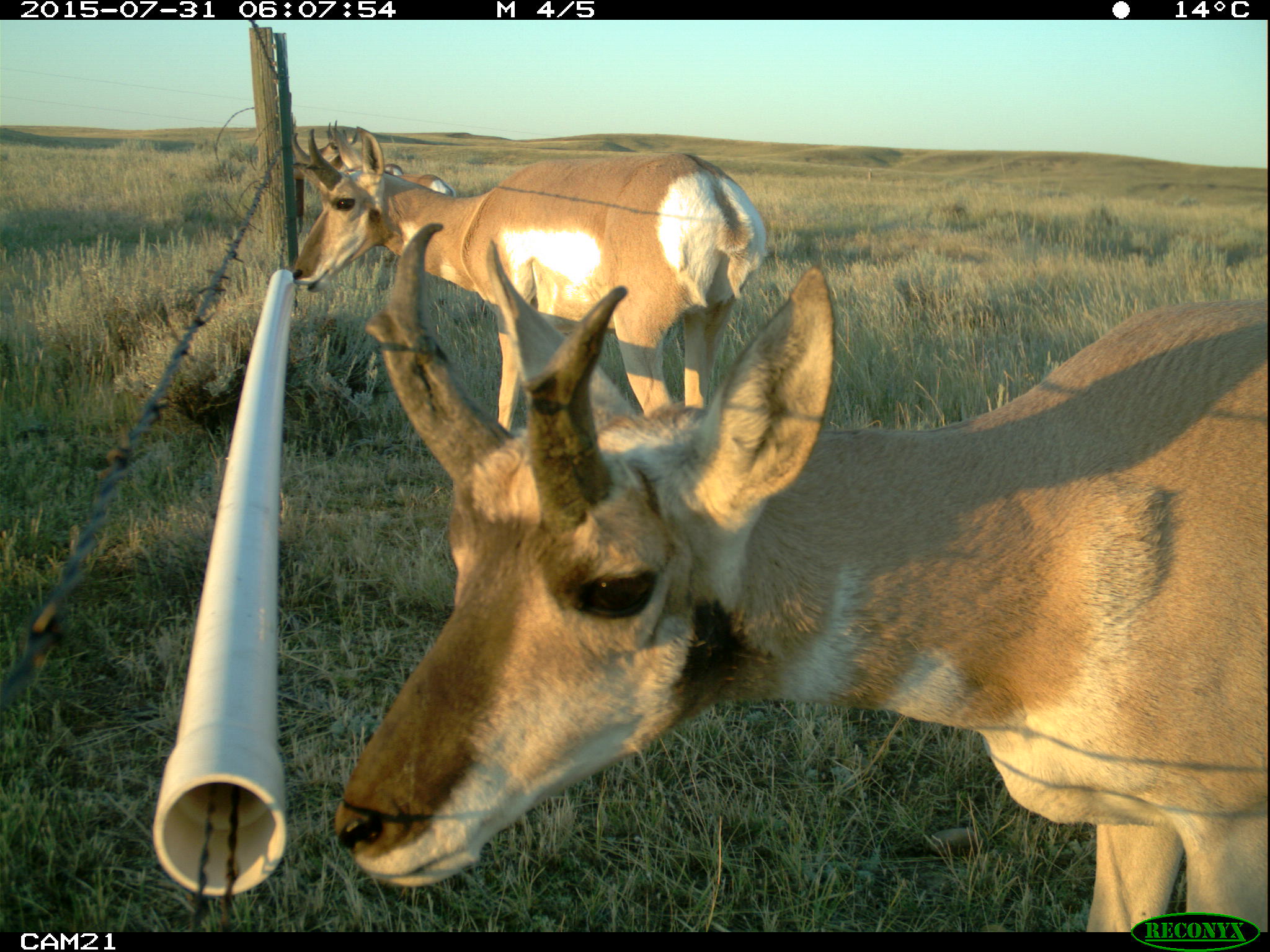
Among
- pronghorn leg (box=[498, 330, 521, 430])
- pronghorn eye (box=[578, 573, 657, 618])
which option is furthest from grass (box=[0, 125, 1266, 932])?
pronghorn eye (box=[578, 573, 657, 618])

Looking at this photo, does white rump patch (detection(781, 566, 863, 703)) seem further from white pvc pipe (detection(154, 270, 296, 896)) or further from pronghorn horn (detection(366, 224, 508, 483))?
white pvc pipe (detection(154, 270, 296, 896))

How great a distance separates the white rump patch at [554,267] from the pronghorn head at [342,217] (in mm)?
1927

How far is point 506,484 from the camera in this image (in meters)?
1.93

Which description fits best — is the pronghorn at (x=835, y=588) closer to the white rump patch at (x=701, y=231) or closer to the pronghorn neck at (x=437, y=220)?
the white rump patch at (x=701, y=231)

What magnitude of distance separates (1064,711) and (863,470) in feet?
2.34

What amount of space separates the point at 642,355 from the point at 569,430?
16.2 ft

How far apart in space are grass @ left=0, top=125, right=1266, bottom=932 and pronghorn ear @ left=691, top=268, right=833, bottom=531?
2.34ft

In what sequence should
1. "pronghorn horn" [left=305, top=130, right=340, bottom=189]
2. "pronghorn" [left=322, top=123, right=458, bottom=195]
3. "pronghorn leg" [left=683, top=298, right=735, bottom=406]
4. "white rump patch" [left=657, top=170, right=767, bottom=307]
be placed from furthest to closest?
1. "pronghorn" [left=322, top=123, right=458, bottom=195]
2. "pronghorn horn" [left=305, top=130, right=340, bottom=189]
3. "pronghorn leg" [left=683, top=298, right=735, bottom=406]
4. "white rump patch" [left=657, top=170, right=767, bottom=307]

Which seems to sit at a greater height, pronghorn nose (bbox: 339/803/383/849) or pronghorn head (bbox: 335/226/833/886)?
pronghorn head (bbox: 335/226/833/886)

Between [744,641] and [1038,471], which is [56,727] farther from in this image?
[1038,471]

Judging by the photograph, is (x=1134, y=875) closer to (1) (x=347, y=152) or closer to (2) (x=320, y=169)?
(2) (x=320, y=169)

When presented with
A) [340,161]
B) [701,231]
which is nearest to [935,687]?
[701,231]

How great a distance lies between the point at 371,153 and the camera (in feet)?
28.1
